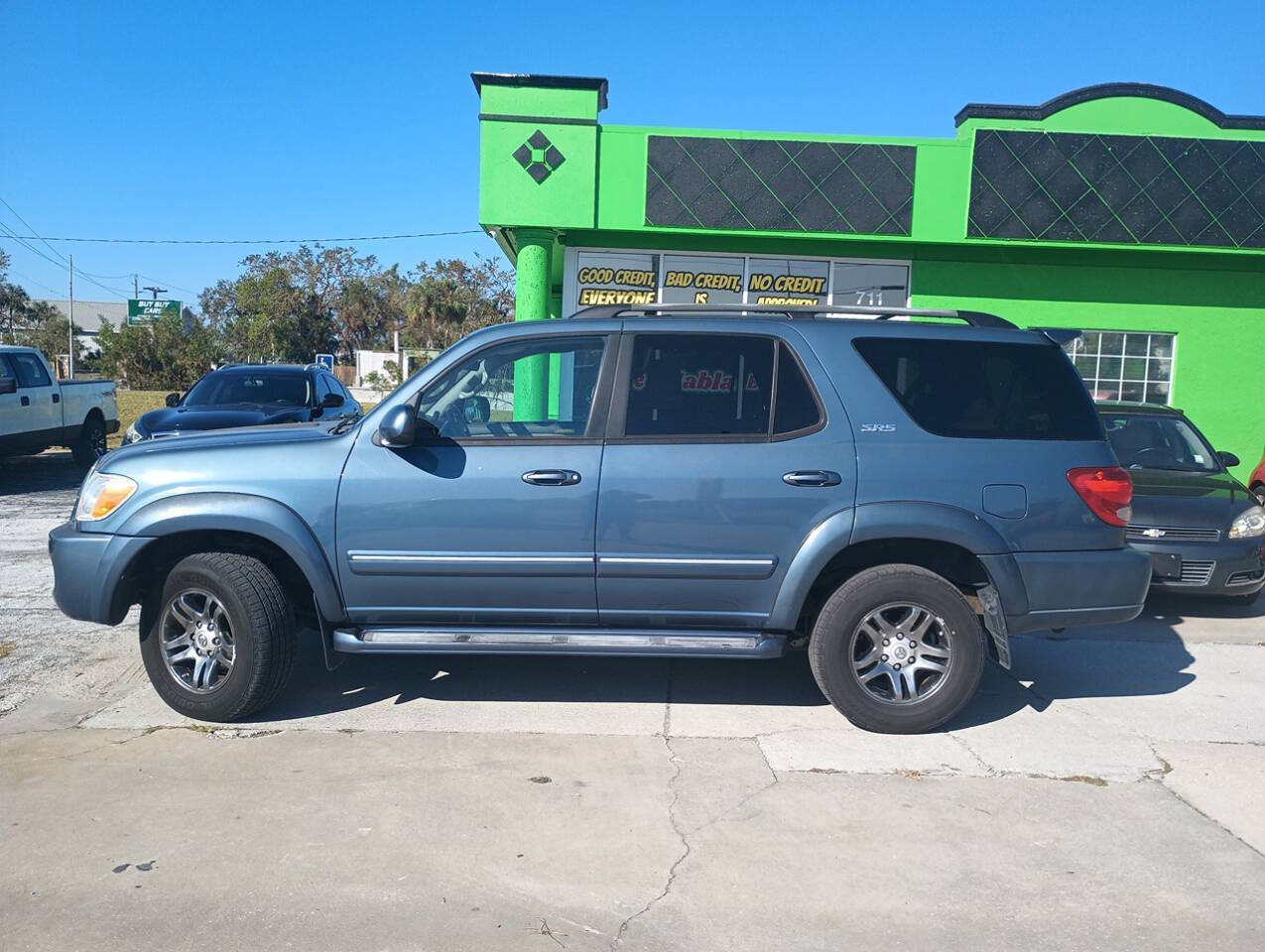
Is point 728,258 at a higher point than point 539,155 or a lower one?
lower

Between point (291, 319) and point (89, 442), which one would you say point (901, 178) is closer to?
point (89, 442)

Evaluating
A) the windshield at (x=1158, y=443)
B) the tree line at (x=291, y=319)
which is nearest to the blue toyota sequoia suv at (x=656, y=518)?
the windshield at (x=1158, y=443)

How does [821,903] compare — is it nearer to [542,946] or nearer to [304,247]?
[542,946]

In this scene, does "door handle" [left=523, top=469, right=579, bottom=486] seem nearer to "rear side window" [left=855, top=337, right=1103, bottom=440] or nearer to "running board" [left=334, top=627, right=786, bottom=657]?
"running board" [left=334, top=627, right=786, bottom=657]

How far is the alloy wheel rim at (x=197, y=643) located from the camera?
538 cm

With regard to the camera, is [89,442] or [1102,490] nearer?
[1102,490]

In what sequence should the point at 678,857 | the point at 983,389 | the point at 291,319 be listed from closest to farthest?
the point at 678,857 < the point at 983,389 < the point at 291,319

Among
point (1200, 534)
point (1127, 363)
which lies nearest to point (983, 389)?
point (1200, 534)

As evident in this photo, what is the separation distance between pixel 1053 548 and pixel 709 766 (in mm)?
1996

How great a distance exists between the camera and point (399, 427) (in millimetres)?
5109

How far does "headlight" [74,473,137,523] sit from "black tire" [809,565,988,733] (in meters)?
3.47

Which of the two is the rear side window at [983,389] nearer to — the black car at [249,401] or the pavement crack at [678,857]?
the pavement crack at [678,857]

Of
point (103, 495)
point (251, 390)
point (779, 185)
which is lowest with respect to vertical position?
point (103, 495)

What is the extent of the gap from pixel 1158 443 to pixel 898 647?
5488mm
